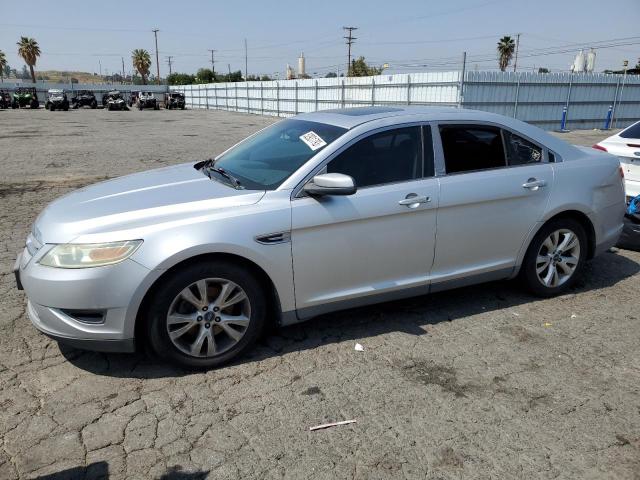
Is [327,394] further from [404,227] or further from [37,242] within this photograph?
[37,242]

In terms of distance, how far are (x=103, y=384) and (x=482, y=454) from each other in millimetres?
2289

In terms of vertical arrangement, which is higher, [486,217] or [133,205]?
[133,205]

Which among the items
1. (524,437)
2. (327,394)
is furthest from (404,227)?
(524,437)

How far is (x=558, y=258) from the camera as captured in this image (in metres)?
4.62

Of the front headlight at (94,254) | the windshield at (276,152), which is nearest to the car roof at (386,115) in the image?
the windshield at (276,152)

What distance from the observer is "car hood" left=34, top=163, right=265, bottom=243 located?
10.5 ft

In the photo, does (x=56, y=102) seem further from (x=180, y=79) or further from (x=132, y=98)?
(x=180, y=79)

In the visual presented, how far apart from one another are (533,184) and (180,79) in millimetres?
106929

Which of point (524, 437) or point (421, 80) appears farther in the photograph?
point (421, 80)

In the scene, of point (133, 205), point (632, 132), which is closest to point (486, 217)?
point (133, 205)

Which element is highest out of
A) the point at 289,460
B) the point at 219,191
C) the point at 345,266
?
the point at 219,191

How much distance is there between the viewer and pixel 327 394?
10.4 feet

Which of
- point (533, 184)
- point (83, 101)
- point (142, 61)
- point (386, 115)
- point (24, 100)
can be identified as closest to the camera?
point (386, 115)

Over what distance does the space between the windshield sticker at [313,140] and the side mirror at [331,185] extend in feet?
1.21
